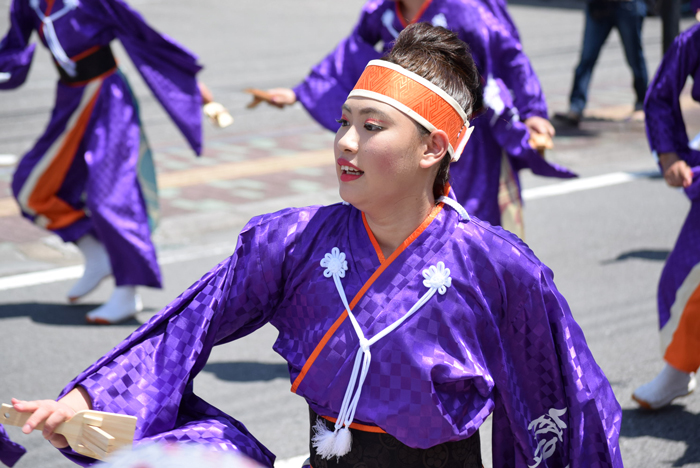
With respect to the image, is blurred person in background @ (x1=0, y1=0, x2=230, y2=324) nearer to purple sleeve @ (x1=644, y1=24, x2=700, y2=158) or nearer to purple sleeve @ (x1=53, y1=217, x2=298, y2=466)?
purple sleeve @ (x1=644, y1=24, x2=700, y2=158)

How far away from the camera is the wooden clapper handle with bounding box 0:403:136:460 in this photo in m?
1.77

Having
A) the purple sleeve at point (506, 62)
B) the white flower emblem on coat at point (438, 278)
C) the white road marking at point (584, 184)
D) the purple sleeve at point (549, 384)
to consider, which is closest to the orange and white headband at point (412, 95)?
the white flower emblem on coat at point (438, 278)

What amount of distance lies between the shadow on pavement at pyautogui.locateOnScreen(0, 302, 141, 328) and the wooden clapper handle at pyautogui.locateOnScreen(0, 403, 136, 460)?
2.80 meters

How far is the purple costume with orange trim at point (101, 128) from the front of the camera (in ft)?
14.8

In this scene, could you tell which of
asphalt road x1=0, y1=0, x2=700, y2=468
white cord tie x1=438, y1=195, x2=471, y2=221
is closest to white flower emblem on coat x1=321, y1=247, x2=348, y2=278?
white cord tie x1=438, y1=195, x2=471, y2=221

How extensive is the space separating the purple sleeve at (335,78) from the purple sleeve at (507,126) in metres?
0.58

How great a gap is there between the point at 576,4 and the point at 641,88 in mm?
11135

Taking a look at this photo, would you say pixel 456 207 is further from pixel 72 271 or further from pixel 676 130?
pixel 72 271

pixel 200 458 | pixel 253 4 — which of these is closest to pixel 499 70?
pixel 200 458

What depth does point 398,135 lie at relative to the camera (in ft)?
6.22

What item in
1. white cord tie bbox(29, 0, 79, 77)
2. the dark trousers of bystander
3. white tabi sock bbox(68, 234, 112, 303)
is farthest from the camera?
the dark trousers of bystander

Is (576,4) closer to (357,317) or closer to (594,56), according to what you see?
(594,56)

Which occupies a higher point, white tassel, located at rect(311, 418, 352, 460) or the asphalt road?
white tassel, located at rect(311, 418, 352, 460)

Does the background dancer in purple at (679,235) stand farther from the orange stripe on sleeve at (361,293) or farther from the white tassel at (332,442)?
the white tassel at (332,442)
